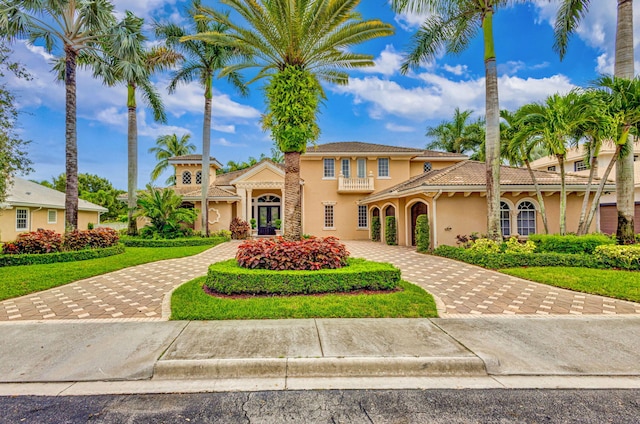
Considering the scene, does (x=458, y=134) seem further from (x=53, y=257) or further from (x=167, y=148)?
(x=53, y=257)

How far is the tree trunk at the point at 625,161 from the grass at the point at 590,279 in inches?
96.1

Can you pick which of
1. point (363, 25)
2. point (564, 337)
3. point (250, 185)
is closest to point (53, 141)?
point (250, 185)

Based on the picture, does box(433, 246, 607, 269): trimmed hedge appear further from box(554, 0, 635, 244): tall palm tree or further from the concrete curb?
the concrete curb

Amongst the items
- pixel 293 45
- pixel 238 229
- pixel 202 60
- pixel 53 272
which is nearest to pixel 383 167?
pixel 238 229

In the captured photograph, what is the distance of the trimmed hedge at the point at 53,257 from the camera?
34.1 ft

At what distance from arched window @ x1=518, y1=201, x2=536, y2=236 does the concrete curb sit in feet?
42.3

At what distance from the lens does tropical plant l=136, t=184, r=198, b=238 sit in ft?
57.2

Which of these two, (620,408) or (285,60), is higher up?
(285,60)

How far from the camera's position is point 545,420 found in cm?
286

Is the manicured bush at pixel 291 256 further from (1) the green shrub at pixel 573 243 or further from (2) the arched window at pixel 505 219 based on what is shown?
(2) the arched window at pixel 505 219

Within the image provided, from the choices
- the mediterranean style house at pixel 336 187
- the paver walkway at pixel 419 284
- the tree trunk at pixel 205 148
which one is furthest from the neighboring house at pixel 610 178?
the tree trunk at pixel 205 148

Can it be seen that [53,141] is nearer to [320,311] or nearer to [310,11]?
[310,11]

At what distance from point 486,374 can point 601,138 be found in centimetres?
1118

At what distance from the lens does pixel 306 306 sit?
584cm
